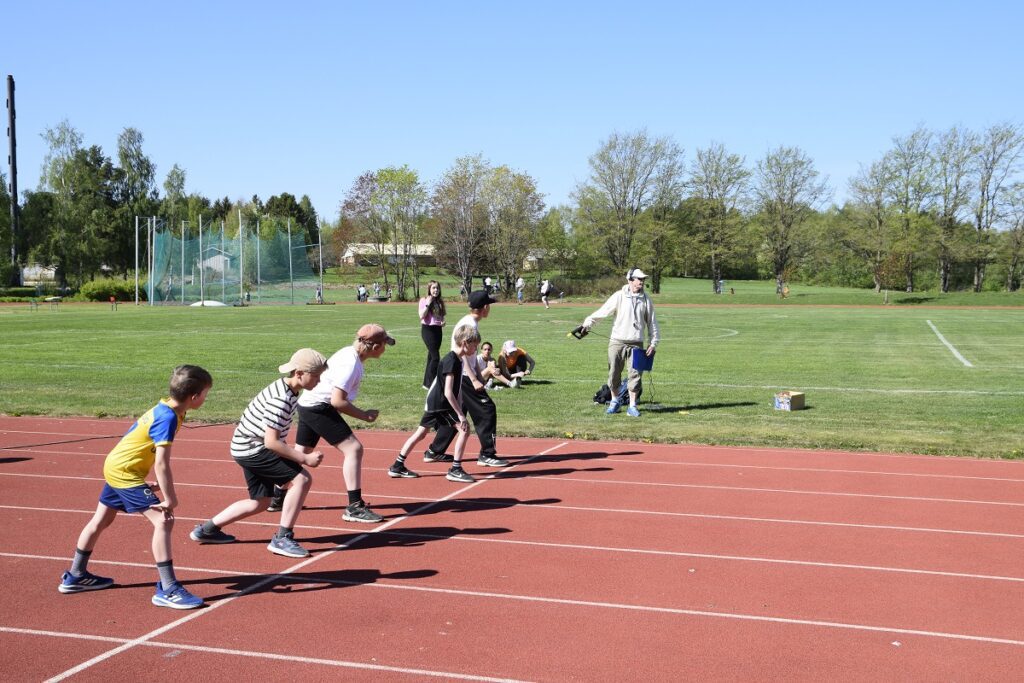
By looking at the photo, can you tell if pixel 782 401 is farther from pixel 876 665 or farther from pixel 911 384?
Answer: pixel 876 665

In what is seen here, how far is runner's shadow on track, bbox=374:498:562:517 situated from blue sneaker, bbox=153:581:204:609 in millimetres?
2901

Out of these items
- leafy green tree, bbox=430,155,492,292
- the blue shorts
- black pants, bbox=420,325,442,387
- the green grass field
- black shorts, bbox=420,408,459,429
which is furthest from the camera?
leafy green tree, bbox=430,155,492,292

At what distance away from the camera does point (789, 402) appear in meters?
15.5

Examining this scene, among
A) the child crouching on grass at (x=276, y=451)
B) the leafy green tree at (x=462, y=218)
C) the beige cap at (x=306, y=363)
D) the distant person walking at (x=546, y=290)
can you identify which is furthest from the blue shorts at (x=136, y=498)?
the leafy green tree at (x=462, y=218)

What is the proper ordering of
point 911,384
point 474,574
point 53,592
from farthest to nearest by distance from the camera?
point 911,384, point 474,574, point 53,592

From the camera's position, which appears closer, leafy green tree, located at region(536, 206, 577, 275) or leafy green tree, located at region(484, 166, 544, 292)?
leafy green tree, located at region(484, 166, 544, 292)

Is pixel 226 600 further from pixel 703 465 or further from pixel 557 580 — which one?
pixel 703 465

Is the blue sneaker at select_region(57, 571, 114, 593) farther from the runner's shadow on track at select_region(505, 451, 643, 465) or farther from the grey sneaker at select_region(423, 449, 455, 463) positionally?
the runner's shadow on track at select_region(505, 451, 643, 465)

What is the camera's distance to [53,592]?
6359 mm

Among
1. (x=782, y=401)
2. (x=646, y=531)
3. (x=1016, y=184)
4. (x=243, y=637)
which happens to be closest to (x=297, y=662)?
(x=243, y=637)

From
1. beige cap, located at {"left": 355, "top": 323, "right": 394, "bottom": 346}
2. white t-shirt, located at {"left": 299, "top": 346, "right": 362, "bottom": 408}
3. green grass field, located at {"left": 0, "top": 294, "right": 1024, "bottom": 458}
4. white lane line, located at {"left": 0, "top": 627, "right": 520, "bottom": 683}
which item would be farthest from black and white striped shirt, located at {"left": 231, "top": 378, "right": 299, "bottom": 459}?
green grass field, located at {"left": 0, "top": 294, "right": 1024, "bottom": 458}

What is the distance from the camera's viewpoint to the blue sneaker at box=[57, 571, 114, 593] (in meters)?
6.31

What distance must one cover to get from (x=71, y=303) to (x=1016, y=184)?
75.8 meters

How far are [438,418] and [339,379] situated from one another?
8.81 feet
